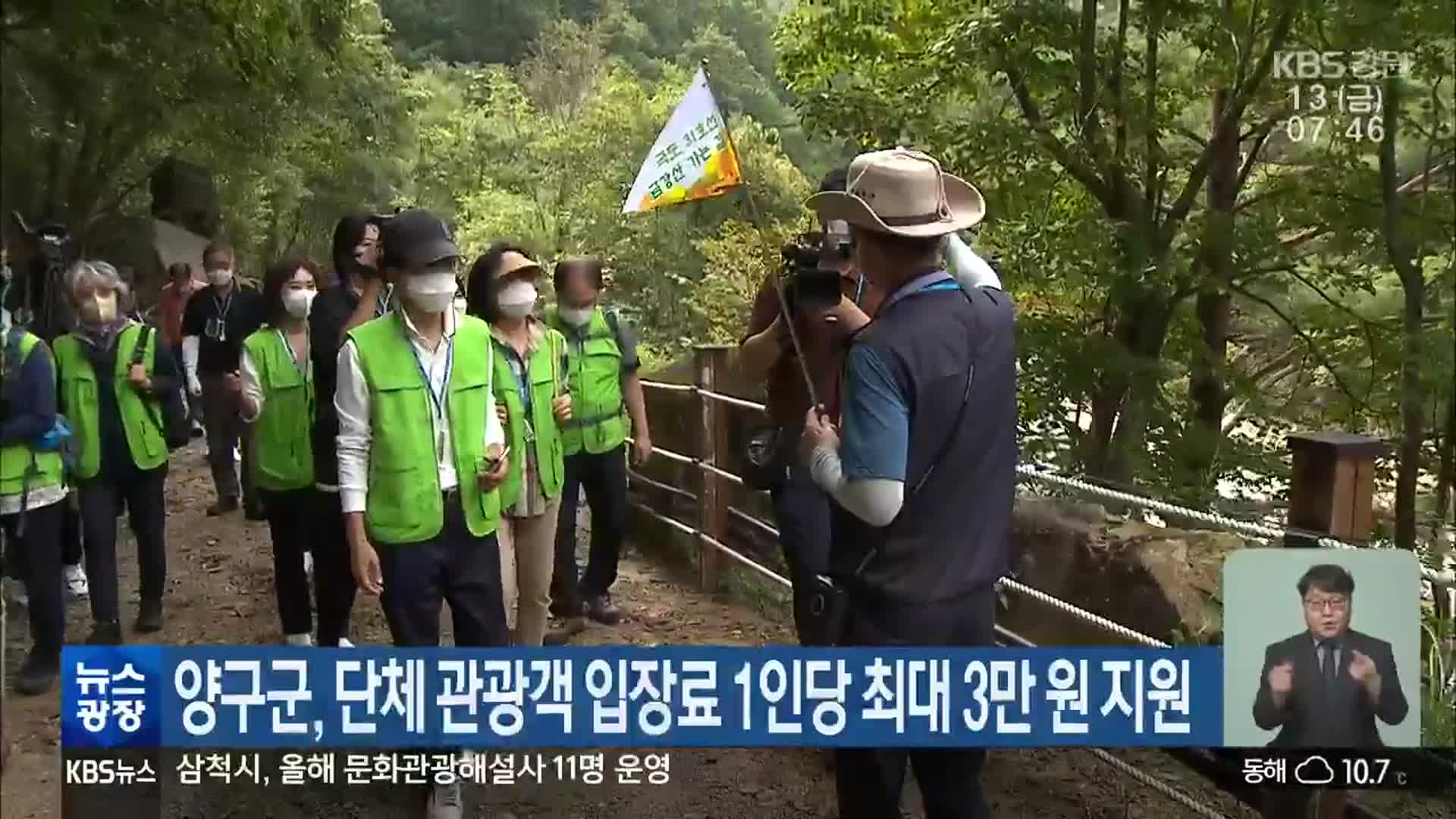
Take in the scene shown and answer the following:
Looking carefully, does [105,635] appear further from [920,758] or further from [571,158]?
[920,758]

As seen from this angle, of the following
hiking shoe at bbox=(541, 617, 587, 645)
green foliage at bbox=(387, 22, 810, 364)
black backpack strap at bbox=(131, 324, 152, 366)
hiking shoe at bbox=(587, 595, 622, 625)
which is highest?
green foliage at bbox=(387, 22, 810, 364)

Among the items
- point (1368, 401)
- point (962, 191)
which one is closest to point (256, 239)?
point (962, 191)

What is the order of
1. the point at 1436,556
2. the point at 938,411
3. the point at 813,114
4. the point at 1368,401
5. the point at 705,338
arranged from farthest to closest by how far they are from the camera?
the point at 705,338 → the point at 813,114 → the point at 1368,401 → the point at 1436,556 → the point at 938,411

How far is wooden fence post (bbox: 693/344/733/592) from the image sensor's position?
323cm

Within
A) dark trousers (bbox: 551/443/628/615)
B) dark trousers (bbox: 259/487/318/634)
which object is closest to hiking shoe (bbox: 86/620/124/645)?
dark trousers (bbox: 259/487/318/634)

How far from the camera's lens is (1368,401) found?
2.61 metres

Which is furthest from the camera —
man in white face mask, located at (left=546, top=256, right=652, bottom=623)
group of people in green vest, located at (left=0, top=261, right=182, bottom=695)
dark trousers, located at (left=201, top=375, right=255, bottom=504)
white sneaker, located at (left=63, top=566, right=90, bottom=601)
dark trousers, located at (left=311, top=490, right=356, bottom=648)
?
man in white face mask, located at (left=546, top=256, right=652, bottom=623)

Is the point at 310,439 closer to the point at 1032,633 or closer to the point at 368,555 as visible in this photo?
the point at 368,555

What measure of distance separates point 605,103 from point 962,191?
0.87m

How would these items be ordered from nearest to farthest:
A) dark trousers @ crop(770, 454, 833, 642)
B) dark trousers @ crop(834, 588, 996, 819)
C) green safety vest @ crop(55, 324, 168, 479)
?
dark trousers @ crop(834, 588, 996, 819) → green safety vest @ crop(55, 324, 168, 479) → dark trousers @ crop(770, 454, 833, 642)

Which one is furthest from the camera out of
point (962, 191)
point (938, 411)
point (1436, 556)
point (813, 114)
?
point (813, 114)

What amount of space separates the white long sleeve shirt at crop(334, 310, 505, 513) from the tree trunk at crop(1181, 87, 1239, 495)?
1703 millimetres

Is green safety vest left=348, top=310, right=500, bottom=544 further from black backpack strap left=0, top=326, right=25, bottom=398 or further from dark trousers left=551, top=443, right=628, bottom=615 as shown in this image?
dark trousers left=551, top=443, right=628, bottom=615

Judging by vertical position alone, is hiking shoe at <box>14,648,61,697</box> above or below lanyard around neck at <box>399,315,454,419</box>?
below
